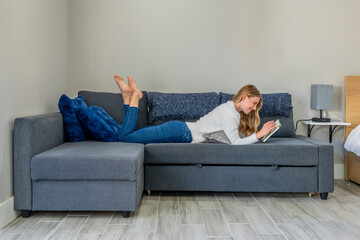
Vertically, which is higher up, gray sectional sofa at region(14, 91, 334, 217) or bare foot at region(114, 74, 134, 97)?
bare foot at region(114, 74, 134, 97)

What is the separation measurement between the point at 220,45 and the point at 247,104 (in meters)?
1.17

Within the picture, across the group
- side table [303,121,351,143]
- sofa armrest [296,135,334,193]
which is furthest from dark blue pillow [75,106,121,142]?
side table [303,121,351,143]

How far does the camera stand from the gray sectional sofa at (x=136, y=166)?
2.44 meters

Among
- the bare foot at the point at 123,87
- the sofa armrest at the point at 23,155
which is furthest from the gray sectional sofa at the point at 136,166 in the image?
the bare foot at the point at 123,87

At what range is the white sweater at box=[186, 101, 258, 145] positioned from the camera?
302 cm

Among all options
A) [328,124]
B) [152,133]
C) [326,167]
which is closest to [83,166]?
[152,133]

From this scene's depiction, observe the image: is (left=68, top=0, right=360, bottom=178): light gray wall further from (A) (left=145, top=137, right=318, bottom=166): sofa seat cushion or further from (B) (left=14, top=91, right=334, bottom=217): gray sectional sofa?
(A) (left=145, top=137, right=318, bottom=166): sofa seat cushion

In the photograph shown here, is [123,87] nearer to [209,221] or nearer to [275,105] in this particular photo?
[209,221]

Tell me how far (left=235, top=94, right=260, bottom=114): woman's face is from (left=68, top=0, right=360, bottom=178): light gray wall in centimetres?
90

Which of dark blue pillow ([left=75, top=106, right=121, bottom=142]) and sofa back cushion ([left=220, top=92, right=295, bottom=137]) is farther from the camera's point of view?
sofa back cushion ([left=220, top=92, right=295, bottom=137])

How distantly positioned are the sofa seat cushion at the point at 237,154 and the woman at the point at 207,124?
0.32 feet

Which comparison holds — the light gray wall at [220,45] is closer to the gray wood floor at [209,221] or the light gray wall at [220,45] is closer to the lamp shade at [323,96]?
the lamp shade at [323,96]

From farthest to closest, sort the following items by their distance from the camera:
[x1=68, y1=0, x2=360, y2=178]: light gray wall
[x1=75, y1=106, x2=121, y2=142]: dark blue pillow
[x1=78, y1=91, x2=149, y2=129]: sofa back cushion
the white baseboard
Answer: [x1=68, y1=0, x2=360, y2=178]: light gray wall → [x1=78, y1=91, x2=149, y2=129]: sofa back cushion → [x1=75, y1=106, x2=121, y2=142]: dark blue pillow → the white baseboard

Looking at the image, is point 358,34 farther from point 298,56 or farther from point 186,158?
point 186,158
